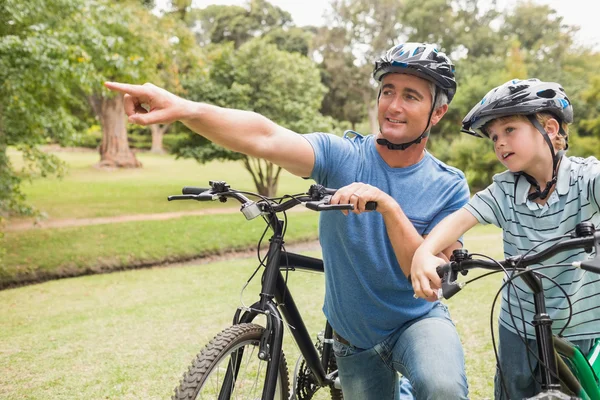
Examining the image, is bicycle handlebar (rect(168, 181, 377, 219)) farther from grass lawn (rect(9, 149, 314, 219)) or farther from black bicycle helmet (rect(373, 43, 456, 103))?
grass lawn (rect(9, 149, 314, 219))

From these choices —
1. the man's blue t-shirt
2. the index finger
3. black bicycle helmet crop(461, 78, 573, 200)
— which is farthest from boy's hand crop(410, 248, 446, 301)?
the index finger

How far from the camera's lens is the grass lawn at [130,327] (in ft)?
15.4

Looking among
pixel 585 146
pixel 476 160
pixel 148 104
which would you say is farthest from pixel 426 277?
pixel 476 160

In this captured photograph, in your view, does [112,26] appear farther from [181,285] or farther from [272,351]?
[272,351]

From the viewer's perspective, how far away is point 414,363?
7.63 ft

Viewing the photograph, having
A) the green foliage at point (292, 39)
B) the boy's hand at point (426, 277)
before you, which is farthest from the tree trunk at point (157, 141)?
the boy's hand at point (426, 277)

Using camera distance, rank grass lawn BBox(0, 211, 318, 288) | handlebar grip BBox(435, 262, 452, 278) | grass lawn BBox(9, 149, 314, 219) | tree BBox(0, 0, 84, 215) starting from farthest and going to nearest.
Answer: grass lawn BBox(9, 149, 314, 219)
grass lawn BBox(0, 211, 318, 288)
tree BBox(0, 0, 84, 215)
handlebar grip BBox(435, 262, 452, 278)

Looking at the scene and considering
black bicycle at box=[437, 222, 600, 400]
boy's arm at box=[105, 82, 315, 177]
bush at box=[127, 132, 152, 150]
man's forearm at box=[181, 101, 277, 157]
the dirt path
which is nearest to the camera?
black bicycle at box=[437, 222, 600, 400]

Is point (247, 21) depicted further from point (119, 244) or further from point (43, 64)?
point (43, 64)

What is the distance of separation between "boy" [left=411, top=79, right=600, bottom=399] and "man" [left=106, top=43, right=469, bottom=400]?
25 cm

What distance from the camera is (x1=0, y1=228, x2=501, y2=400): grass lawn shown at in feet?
15.4

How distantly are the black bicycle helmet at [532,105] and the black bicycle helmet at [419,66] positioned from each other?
0.25 m

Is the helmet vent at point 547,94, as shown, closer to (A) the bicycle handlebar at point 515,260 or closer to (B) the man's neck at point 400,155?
(B) the man's neck at point 400,155

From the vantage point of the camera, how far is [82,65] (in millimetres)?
8500
